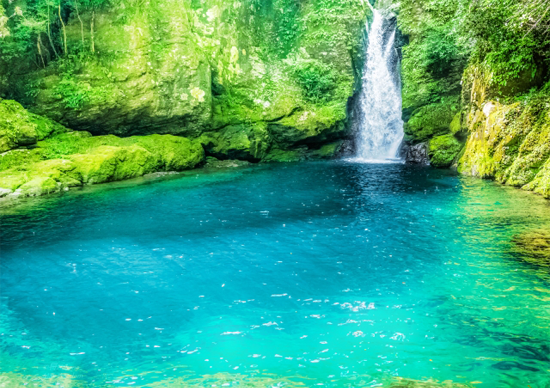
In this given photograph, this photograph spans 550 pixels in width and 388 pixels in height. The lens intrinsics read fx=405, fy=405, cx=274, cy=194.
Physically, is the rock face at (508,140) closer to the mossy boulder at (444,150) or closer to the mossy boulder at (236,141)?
the mossy boulder at (444,150)

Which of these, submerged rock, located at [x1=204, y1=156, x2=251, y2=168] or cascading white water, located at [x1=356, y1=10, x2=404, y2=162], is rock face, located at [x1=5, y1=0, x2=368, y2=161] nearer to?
submerged rock, located at [x1=204, y1=156, x2=251, y2=168]

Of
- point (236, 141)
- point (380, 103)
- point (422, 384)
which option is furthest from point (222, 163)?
point (422, 384)

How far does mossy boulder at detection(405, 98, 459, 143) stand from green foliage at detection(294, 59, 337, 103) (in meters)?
5.85

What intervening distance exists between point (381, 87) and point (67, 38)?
18.7 meters

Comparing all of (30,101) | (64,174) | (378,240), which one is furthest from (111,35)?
(378,240)

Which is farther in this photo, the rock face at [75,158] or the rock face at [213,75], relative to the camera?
the rock face at [213,75]

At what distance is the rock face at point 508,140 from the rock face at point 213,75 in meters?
8.75

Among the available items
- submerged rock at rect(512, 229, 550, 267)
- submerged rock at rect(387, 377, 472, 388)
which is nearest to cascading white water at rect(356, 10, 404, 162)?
submerged rock at rect(512, 229, 550, 267)

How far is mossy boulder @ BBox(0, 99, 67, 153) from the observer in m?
17.8

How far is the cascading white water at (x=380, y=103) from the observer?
26188mm

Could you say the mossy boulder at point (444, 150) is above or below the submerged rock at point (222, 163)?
above

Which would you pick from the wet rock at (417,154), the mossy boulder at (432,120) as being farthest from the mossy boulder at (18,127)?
the mossy boulder at (432,120)

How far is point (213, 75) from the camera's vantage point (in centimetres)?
2419

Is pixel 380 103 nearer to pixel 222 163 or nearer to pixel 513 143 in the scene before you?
pixel 222 163
